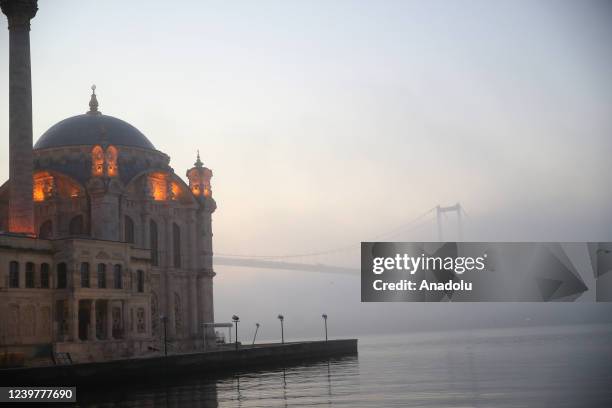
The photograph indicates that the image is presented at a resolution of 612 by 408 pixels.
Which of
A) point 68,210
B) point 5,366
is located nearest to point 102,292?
point 5,366

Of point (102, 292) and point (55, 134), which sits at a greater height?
point (55, 134)

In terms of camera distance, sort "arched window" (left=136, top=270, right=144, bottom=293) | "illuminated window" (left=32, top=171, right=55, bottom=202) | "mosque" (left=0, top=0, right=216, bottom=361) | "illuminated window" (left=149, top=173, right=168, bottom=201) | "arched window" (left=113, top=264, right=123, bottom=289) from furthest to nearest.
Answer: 1. "illuminated window" (left=149, top=173, right=168, bottom=201)
2. "illuminated window" (left=32, top=171, right=55, bottom=202)
3. "arched window" (left=136, top=270, right=144, bottom=293)
4. "arched window" (left=113, top=264, right=123, bottom=289)
5. "mosque" (left=0, top=0, right=216, bottom=361)

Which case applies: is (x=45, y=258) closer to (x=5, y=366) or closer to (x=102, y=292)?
(x=102, y=292)

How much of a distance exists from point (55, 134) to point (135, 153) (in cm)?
818

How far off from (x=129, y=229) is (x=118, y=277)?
525 inches

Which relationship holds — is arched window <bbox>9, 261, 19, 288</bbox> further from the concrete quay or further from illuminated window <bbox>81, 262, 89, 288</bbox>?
the concrete quay

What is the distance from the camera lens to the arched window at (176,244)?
271 feet

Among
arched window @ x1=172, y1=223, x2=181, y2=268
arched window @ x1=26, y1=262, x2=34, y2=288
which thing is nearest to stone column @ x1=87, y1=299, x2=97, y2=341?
arched window @ x1=26, y1=262, x2=34, y2=288

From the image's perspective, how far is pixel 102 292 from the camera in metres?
61.8

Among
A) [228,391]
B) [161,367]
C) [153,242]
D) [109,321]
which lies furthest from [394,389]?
[153,242]

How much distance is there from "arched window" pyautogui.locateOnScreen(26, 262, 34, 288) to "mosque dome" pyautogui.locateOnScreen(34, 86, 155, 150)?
68.0ft

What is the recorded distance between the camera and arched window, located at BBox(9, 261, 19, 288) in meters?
56.4

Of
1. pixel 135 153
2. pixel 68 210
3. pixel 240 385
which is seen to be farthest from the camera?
pixel 135 153

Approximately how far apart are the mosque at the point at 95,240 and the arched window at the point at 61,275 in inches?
3.5
